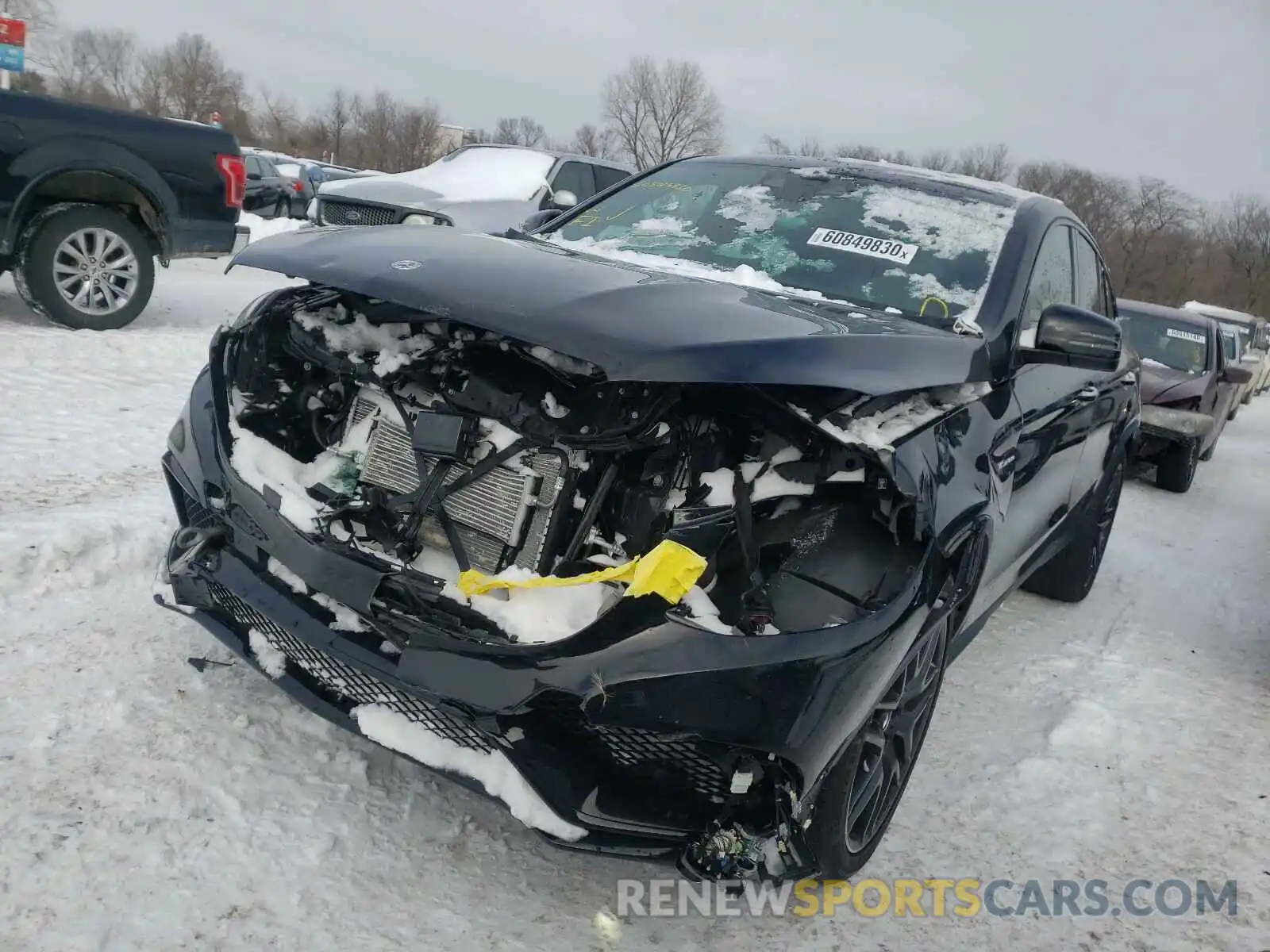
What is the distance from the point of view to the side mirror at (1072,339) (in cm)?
287

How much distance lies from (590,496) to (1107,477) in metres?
3.39

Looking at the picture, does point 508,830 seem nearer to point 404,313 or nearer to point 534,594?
point 534,594

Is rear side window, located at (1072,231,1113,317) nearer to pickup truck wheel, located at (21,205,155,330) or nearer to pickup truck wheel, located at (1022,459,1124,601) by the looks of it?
pickup truck wheel, located at (1022,459,1124,601)

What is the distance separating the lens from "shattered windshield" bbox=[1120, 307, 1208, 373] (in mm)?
9188

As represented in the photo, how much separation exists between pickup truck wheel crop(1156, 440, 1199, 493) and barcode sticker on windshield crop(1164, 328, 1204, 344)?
5.25 feet

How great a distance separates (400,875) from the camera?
2234mm

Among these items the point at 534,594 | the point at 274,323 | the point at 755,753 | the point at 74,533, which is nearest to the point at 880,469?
the point at 755,753

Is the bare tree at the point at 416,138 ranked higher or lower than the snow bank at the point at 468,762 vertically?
higher

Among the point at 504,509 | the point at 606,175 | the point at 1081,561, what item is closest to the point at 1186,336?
the point at 1081,561

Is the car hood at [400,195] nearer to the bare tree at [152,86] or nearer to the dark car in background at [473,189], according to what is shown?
the dark car in background at [473,189]

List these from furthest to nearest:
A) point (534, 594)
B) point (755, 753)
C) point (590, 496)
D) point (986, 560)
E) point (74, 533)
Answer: point (74, 533)
point (986, 560)
point (590, 496)
point (534, 594)
point (755, 753)

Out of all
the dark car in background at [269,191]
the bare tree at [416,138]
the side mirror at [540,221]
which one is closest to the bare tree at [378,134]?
the bare tree at [416,138]

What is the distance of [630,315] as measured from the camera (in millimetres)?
2088

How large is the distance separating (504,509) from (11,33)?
46.7 feet
